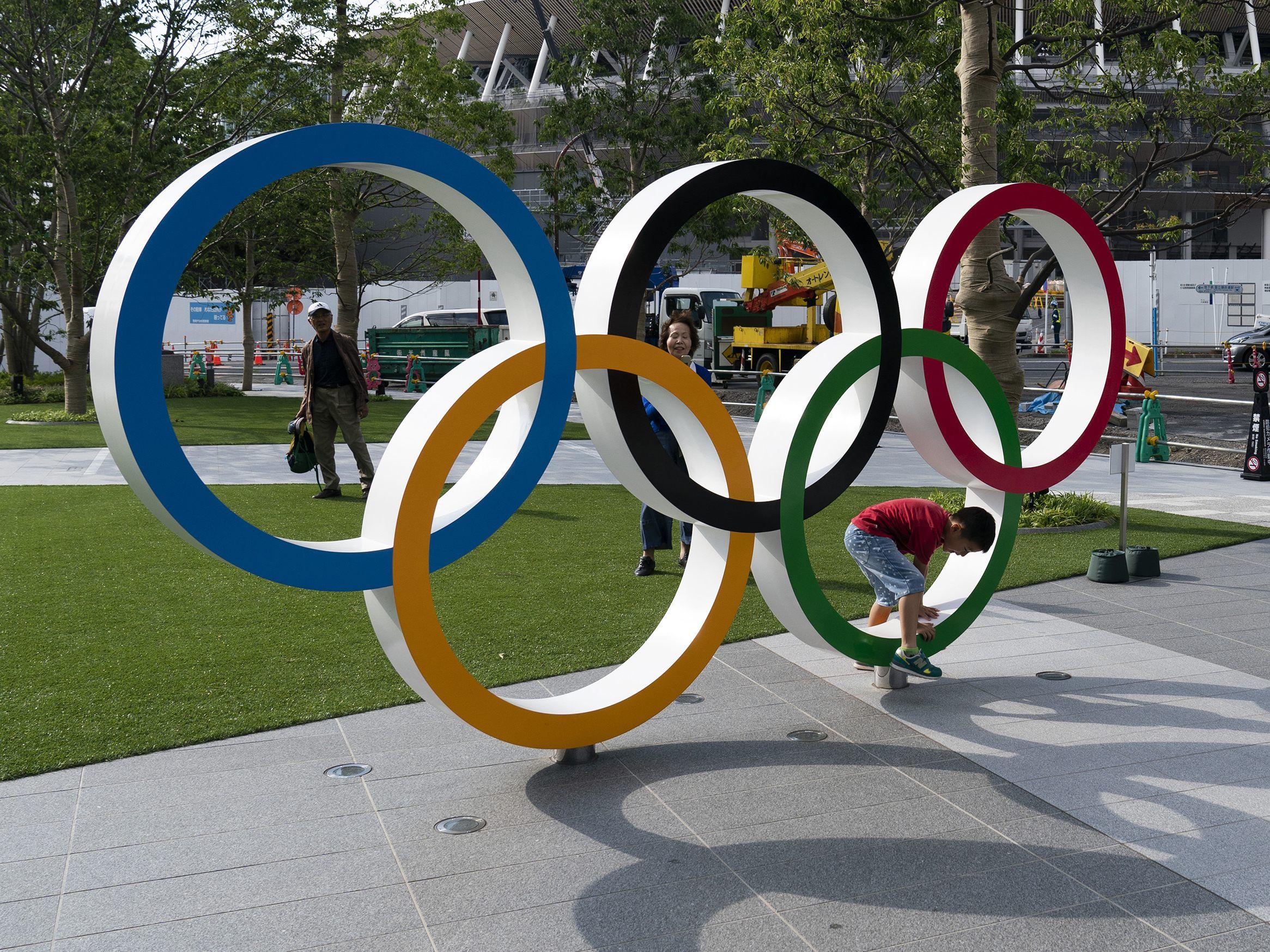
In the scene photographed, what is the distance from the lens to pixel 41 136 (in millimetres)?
17875

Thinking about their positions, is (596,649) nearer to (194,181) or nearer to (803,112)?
(194,181)

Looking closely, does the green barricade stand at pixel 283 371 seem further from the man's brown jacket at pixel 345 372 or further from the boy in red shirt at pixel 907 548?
the boy in red shirt at pixel 907 548

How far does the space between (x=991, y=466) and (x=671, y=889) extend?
3.25m

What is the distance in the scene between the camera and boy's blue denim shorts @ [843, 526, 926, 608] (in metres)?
5.70

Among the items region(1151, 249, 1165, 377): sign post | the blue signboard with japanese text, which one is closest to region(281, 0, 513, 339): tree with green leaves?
region(1151, 249, 1165, 377): sign post

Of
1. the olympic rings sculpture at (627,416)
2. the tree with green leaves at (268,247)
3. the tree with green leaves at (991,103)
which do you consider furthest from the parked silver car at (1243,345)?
the olympic rings sculpture at (627,416)

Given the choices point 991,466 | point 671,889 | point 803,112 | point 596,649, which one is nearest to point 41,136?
point 803,112

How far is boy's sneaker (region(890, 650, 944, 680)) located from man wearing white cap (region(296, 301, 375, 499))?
5889mm

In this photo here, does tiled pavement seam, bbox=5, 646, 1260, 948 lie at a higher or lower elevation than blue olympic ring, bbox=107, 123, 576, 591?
lower

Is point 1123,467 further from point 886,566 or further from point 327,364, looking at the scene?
point 327,364

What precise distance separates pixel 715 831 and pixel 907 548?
6.73 ft

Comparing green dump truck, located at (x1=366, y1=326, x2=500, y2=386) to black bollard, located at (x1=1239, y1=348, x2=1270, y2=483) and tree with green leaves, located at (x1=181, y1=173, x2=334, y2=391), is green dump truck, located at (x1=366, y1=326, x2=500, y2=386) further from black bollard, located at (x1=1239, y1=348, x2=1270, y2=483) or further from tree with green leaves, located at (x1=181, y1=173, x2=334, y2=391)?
black bollard, located at (x1=1239, y1=348, x2=1270, y2=483)

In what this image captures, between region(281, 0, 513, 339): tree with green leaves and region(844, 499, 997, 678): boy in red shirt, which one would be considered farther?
region(281, 0, 513, 339): tree with green leaves

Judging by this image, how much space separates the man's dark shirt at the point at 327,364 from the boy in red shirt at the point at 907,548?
6257 millimetres
